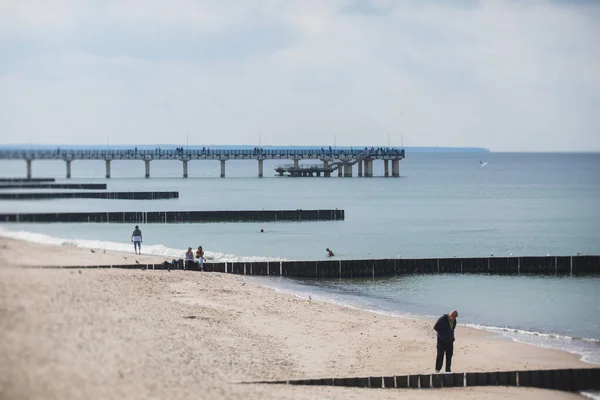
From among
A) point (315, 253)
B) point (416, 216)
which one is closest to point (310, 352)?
point (315, 253)

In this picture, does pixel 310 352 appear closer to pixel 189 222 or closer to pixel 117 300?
pixel 117 300

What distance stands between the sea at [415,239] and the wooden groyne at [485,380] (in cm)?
404

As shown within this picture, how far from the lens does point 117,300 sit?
23.4 meters

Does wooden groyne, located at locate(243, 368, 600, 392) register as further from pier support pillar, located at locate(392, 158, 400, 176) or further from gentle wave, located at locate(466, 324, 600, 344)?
pier support pillar, located at locate(392, 158, 400, 176)

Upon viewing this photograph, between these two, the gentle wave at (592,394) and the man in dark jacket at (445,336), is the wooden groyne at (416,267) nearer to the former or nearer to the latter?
the man in dark jacket at (445,336)

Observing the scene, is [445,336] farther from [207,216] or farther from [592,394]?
[207,216]

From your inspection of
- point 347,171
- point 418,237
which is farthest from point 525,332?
point 347,171

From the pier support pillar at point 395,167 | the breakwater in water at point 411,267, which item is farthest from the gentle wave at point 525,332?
the pier support pillar at point 395,167

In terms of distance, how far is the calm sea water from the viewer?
33.1 meters

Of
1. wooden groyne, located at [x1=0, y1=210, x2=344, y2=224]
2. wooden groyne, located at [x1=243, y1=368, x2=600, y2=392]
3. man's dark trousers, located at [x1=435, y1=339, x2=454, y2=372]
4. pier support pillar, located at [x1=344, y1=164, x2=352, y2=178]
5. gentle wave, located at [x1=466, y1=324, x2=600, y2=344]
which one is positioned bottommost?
gentle wave, located at [x1=466, y1=324, x2=600, y2=344]

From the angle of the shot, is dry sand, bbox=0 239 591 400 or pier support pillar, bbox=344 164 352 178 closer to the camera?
dry sand, bbox=0 239 591 400

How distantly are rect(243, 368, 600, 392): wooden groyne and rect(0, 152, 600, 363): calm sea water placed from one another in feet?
14.4

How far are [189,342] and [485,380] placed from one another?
22.2 feet

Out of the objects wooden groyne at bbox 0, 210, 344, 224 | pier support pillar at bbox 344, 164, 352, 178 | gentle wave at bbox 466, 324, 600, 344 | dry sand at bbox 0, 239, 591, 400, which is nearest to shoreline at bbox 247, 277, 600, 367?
gentle wave at bbox 466, 324, 600, 344
